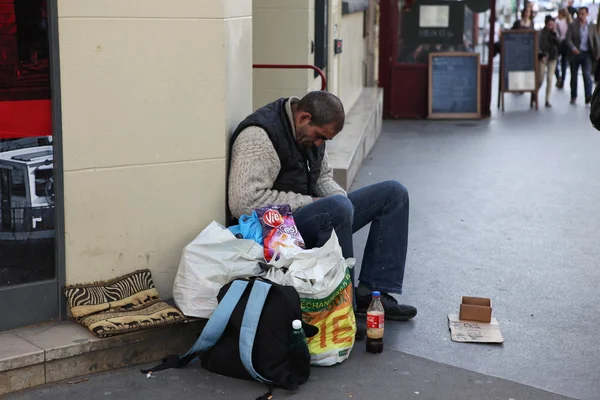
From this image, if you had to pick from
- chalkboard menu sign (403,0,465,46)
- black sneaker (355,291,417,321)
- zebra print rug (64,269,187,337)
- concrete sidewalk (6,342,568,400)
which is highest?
chalkboard menu sign (403,0,465,46)

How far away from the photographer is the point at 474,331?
4.99m

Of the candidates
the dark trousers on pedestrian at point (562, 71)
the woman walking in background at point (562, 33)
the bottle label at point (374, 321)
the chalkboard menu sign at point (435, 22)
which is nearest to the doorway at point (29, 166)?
the bottle label at point (374, 321)

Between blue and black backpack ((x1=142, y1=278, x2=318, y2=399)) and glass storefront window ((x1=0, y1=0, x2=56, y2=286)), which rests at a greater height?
glass storefront window ((x1=0, y1=0, x2=56, y2=286))

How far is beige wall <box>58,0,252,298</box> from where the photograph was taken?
434 centimetres

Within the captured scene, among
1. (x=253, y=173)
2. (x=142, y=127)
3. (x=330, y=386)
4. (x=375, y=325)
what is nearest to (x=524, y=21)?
(x=253, y=173)

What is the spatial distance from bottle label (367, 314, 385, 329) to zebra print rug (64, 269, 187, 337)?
90cm

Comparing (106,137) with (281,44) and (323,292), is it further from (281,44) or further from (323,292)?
(281,44)

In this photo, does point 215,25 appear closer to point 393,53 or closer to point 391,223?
point 391,223

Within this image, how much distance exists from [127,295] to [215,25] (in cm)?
141

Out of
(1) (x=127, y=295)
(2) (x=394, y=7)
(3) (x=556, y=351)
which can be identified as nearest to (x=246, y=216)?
(1) (x=127, y=295)

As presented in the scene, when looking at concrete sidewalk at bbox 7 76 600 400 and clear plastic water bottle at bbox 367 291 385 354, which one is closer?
concrete sidewalk at bbox 7 76 600 400

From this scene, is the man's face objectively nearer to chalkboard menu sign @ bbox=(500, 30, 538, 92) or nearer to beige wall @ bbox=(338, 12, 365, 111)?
beige wall @ bbox=(338, 12, 365, 111)

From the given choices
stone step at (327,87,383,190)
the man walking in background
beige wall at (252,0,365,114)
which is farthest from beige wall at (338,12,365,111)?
the man walking in background

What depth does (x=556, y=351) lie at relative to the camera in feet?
15.6
